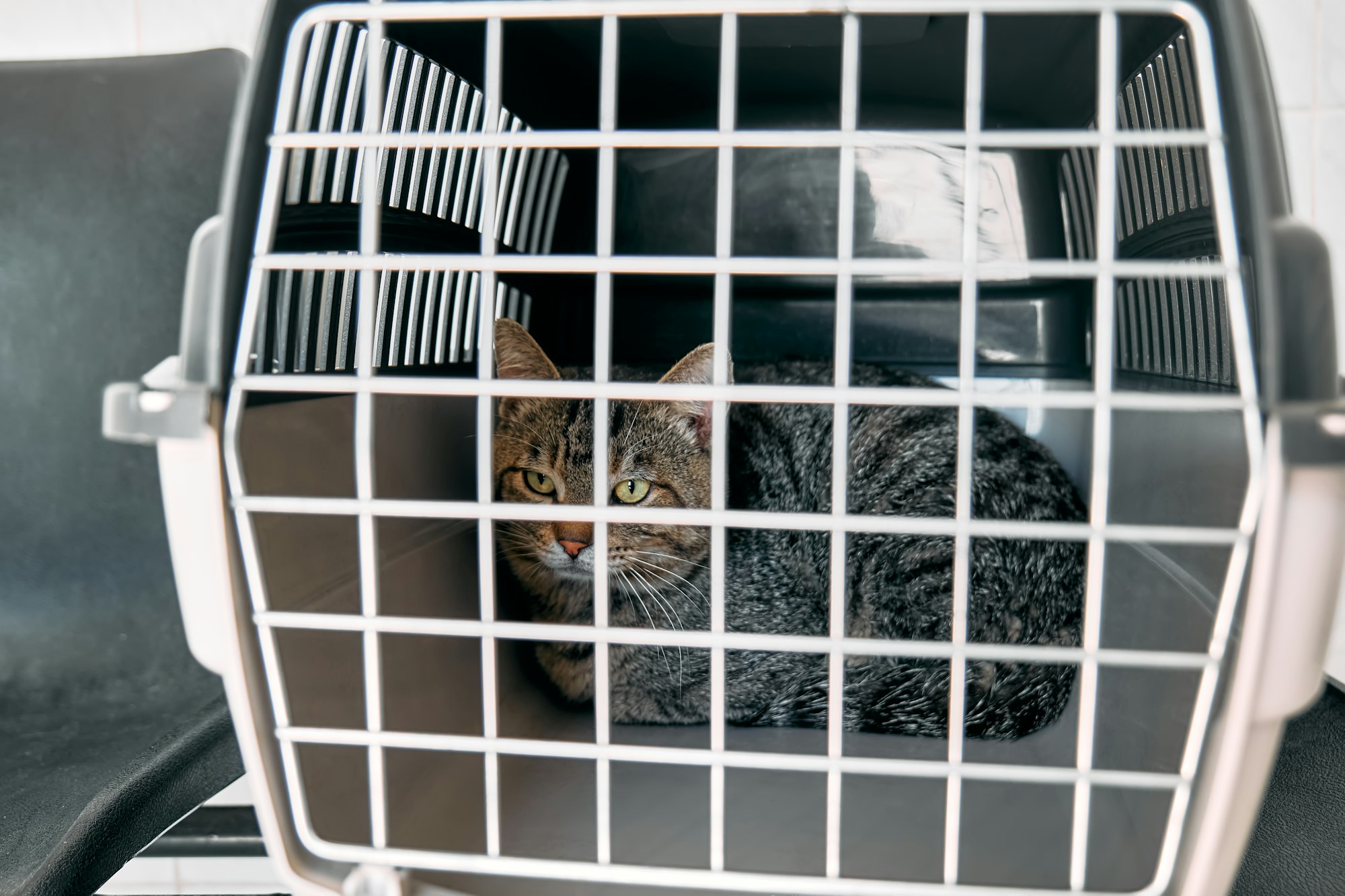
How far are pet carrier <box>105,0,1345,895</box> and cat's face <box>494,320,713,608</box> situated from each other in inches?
3.3

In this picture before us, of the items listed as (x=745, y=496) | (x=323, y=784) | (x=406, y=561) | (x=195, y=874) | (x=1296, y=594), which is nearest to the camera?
(x=1296, y=594)

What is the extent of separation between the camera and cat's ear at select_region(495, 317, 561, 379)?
2.96 feet

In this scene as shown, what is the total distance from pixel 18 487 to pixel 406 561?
83 centimetres

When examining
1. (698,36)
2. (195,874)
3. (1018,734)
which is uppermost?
(698,36)

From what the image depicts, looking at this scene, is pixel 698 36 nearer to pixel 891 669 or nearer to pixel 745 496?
pixel 745 496

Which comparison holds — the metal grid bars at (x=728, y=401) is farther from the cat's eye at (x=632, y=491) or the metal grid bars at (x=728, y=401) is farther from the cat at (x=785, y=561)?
the cat's eye at (x=632, y=491)

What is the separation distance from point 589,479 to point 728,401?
0.56 meters

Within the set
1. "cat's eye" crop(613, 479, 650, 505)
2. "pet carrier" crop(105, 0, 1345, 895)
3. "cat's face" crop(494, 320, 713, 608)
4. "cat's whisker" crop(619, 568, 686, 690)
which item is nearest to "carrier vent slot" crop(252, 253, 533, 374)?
"pet carrier" crop(105, 0, 1345, 895)

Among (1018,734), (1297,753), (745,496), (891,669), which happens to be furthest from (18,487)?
(1297,753)

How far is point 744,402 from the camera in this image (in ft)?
2.54

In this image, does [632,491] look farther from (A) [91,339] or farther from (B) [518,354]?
(A) [91,339]

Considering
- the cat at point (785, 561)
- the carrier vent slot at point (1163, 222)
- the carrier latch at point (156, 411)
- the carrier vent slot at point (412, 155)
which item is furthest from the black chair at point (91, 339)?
the carrier vent slot at point (1163, 222)

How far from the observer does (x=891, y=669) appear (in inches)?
38.3

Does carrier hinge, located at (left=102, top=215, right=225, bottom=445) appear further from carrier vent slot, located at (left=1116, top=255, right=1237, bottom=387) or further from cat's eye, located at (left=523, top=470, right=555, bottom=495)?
carrier vent slot, located at (left=1116, top=255, right=1237, bottom=387)
